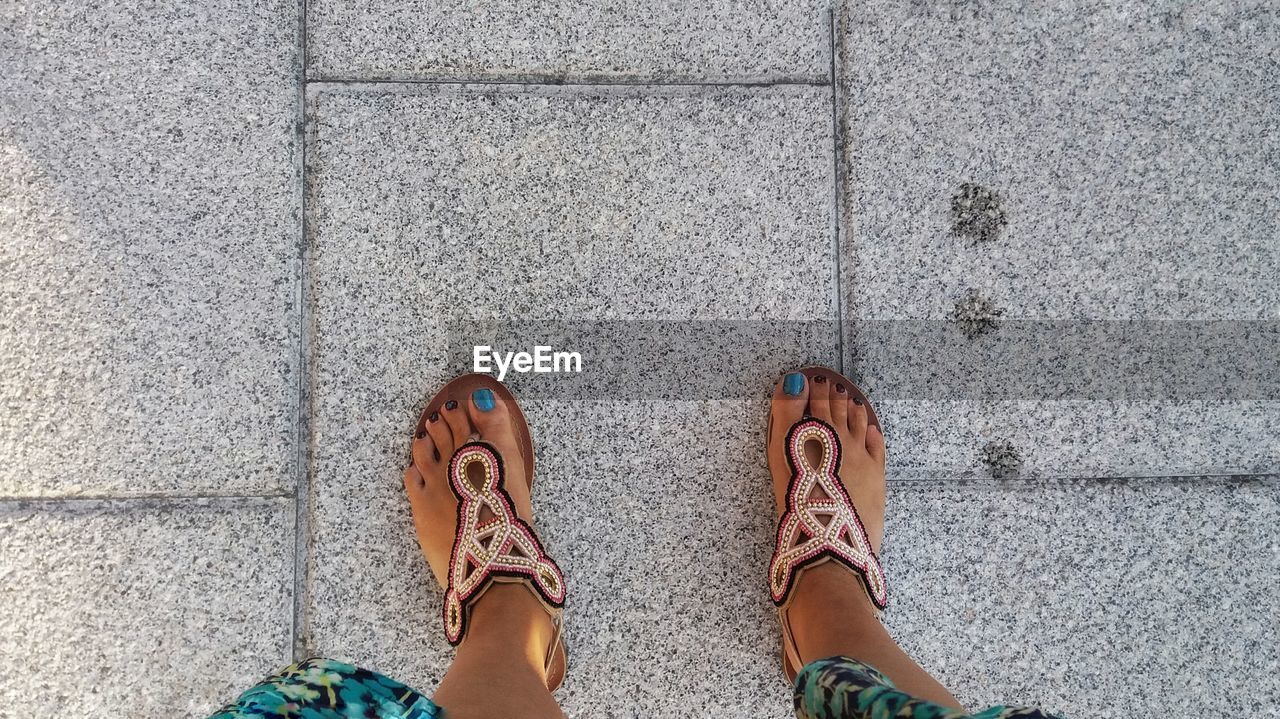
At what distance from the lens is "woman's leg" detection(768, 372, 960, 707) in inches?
53.8

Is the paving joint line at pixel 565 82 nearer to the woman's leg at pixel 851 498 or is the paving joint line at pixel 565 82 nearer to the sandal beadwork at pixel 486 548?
the woman's leg at pixel 851 498

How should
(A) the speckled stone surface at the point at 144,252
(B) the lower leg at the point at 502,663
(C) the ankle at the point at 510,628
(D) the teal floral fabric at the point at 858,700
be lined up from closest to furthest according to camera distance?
(D) the teal floral fabric at the point at 858,700
(B) the lower leg at the point at 502,663
(C) the ankle at the point at 510,628
(A) the speckled stone surface at the point at 144,252

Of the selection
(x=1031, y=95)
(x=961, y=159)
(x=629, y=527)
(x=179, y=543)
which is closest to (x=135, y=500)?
(x=179, y=543)

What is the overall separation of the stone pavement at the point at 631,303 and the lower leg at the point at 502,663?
0.38ft

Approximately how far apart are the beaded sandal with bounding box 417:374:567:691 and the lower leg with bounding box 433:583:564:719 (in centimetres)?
2

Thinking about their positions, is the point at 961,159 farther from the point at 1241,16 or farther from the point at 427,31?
the point at 427,31

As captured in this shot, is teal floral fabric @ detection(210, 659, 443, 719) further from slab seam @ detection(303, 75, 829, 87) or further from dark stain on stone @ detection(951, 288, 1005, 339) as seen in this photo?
dark stain on stone @ detection(951, 288, 1005, 339)

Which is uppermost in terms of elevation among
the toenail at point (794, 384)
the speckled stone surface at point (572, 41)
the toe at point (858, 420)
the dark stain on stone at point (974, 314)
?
the speckled stone surface at point (572, 41)

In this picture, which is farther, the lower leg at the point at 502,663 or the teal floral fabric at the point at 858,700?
the lower leg at the point at 502,663

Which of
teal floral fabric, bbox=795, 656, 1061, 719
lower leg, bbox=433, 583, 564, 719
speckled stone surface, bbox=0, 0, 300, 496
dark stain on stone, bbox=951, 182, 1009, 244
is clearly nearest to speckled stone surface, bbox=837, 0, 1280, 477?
dark stain on stone, bbox=951, 182, 1009, 244

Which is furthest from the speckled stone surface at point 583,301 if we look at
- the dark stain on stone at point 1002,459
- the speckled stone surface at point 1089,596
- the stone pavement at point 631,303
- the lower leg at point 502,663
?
the dark stain on stone at point 1002,459

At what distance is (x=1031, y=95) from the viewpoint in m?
1.54

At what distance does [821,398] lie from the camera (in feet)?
4.92

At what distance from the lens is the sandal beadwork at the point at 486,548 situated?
1416 mm
